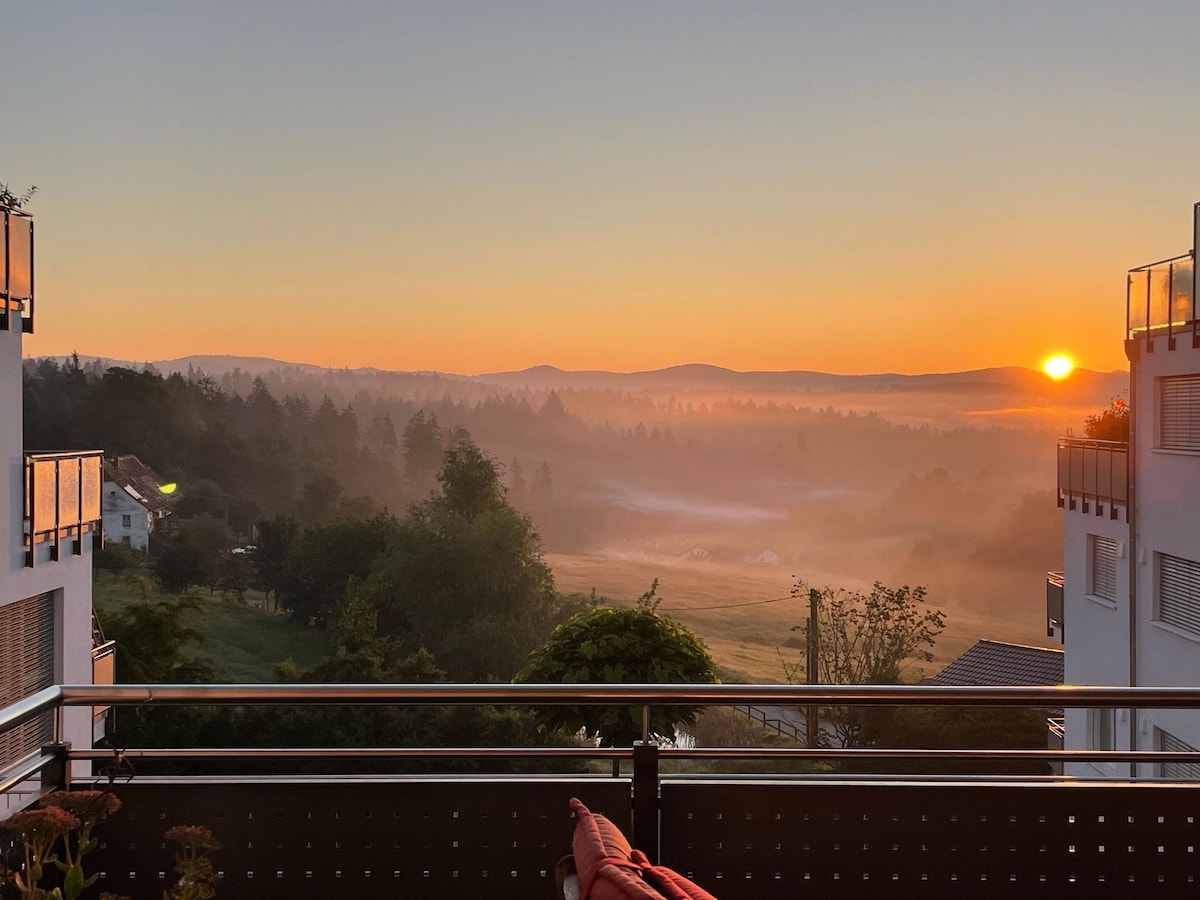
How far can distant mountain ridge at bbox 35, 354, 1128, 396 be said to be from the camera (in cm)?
2290

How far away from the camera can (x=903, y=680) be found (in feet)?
58.7

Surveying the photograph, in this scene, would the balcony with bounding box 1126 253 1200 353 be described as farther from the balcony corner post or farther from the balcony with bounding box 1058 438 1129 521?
the balcony corner post

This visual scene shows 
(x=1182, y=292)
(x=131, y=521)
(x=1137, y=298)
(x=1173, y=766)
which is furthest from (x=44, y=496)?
(x=131, y=521)

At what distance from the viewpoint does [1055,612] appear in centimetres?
1411

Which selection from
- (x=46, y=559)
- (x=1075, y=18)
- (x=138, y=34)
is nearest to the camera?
(x=46, y=559)

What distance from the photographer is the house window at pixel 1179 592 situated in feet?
34.3

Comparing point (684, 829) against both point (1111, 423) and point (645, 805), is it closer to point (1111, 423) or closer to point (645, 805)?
point (645, 805)

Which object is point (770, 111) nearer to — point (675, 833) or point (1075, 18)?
point (1075, 18)

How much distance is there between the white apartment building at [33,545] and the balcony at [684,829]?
25.1 ft

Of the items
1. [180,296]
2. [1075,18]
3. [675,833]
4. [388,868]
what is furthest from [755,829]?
[180,296]

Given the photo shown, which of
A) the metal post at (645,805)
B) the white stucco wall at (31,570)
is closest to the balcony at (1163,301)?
the metal post at (645,805)

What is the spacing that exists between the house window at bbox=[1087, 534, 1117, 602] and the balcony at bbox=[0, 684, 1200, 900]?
1135 cm

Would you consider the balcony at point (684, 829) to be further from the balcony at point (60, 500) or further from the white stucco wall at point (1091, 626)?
the white stucco wall at point (1091, 626)

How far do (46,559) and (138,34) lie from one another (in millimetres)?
13688
